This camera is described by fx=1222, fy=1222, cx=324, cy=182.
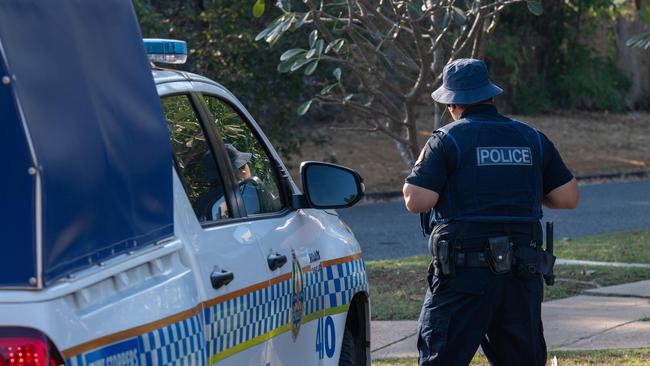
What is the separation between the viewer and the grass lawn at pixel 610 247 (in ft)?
39.5

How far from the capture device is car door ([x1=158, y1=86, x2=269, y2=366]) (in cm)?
366

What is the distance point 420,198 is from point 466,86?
1.73 ft

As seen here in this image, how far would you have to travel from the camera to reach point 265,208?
15.3 feet

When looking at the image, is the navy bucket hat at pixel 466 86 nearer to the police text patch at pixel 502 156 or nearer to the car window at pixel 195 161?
the police text patch at pixel 502 156

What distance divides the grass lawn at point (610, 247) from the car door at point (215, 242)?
828cm

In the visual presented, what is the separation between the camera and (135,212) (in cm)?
317

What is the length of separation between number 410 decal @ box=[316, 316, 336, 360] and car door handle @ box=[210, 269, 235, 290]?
1.10 meters

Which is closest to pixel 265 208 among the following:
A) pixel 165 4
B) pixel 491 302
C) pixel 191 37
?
pixel 491 302

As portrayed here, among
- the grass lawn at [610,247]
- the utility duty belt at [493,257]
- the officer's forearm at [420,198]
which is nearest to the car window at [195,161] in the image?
the officer's forearm at [420,198]

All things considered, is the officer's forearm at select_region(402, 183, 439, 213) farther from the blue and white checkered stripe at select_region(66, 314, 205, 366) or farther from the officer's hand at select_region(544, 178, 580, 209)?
the blue and white checkered stripe at select_region(66, 314, 205, 366)

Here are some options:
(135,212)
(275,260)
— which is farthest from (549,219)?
(135,212)

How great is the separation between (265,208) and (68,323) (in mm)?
1994

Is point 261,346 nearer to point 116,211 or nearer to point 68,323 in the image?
point 116,211

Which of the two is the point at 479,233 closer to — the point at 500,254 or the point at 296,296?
the point at 500,254
